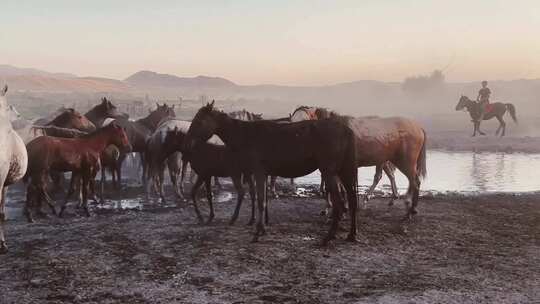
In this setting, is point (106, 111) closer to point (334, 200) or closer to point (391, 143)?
point (391, 143)

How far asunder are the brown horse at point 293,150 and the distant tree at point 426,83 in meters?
113

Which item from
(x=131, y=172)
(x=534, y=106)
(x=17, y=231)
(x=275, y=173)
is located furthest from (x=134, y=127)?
(x=534, y=106)

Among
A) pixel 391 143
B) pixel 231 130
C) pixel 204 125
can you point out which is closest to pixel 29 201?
pixel 204 125

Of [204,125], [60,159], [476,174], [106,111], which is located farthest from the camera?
[476,174]

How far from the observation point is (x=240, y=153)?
7.89 meters

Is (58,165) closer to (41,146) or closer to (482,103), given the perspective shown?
(41,146)

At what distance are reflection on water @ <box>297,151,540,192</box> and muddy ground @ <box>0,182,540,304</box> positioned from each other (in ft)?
13.9

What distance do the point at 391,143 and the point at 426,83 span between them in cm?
11288

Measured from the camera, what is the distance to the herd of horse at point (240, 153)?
7363mm

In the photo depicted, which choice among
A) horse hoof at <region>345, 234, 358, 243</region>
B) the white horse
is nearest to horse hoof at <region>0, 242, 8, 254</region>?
the white horse

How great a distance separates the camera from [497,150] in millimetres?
23078

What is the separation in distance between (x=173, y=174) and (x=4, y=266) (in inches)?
249

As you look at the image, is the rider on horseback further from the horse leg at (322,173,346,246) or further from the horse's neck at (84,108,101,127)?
the horse leg at (322,173,346,246)

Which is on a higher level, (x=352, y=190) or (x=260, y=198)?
(x=352, y=190)
